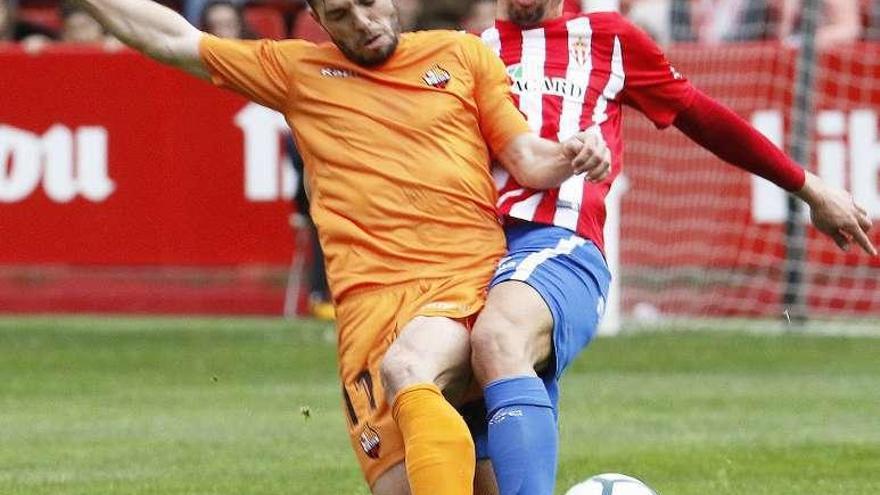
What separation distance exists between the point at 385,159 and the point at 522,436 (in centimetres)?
99

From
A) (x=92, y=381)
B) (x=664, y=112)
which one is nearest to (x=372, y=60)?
(x=664, y=112)

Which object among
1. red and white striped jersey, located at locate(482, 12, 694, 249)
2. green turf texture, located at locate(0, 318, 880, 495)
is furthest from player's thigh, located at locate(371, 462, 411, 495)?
green turf texture, located at locate(0, 318, 880, 495)

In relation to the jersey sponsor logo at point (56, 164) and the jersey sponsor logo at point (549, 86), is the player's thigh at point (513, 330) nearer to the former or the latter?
the jersey sponsor logo at point (549, 86)

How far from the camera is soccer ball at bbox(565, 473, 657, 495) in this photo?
596 centimetres

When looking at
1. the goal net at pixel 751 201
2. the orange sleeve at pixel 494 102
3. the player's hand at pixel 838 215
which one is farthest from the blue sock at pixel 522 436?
the goal net at pixel 751 201

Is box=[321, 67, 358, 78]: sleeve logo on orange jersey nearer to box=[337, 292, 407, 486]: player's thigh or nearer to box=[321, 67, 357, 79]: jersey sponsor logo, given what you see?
box=[321, 67, 357, 79]: jersey sponsor logo

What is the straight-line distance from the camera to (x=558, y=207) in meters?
6.35

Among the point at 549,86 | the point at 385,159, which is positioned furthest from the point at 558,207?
the point at 385,159

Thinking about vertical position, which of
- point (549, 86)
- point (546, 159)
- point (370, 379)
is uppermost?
point (546, 159)

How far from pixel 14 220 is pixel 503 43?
1006 centimetres

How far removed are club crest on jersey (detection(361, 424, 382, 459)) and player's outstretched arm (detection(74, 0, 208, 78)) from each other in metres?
1.18

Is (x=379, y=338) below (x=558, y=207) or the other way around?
below

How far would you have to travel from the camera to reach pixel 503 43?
267 inches

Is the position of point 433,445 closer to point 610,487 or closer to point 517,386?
point 517,386
